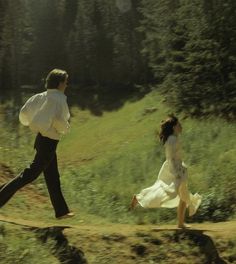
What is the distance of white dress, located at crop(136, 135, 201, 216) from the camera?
7547 mm

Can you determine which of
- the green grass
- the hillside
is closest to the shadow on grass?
the hillside

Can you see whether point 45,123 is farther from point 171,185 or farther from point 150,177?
point 150,177

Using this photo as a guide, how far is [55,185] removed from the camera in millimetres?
7617

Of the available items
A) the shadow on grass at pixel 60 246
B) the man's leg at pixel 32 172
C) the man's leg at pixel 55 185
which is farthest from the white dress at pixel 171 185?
the man's leg at pixel 32 172

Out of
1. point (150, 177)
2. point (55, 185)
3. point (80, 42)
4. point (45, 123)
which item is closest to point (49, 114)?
point (45, 123)

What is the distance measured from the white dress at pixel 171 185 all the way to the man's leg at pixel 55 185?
999 millimetres

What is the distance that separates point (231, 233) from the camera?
700 cm

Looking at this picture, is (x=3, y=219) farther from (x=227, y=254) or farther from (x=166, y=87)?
(x=166, y=87)

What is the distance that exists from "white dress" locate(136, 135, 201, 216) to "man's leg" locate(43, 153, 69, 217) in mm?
999

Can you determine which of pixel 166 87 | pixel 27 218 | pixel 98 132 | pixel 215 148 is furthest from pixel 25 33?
pixel 27 218

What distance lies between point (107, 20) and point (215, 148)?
149ft

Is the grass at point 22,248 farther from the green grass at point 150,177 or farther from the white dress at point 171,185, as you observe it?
the green grass at point 150,177

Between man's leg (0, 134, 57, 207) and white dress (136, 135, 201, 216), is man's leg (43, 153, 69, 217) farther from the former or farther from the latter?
white dress (136, 135, 201, 216)

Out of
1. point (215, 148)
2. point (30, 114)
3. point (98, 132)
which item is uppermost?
point (30, 114)
